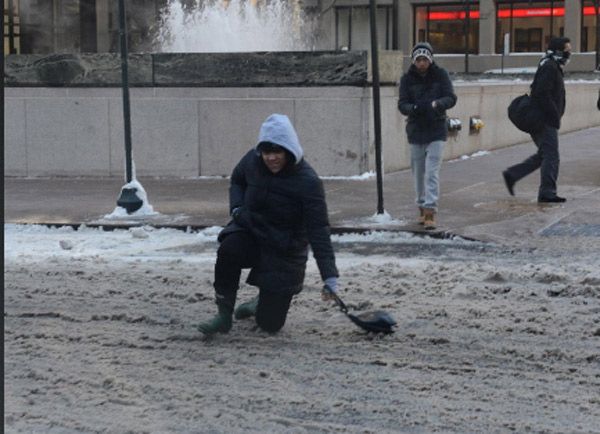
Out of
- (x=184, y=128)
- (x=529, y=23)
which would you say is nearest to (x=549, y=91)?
(x=184, y=128)

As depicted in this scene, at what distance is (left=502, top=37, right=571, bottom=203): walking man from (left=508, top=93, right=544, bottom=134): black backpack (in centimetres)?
→ 4

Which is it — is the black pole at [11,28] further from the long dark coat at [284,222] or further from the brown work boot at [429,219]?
the long dark coat at [284,222]

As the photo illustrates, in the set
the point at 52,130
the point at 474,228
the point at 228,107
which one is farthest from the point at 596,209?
the point at 52,130

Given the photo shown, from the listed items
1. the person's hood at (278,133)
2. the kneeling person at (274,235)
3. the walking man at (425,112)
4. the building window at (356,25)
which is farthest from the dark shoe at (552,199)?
the building window at (356,25)

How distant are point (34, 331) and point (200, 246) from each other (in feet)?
11.1

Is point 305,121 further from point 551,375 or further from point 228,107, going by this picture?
point 551,375

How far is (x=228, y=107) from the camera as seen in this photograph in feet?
48.5

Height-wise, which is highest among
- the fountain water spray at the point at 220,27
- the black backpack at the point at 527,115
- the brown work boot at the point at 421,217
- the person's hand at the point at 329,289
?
the fountain water spray at the point at 220,27

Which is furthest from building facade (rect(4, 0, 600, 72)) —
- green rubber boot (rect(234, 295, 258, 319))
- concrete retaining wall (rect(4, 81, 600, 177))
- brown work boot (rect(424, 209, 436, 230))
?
green rubber boot (rect(234, 295, 258, 319))

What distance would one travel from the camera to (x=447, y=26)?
58.2 m

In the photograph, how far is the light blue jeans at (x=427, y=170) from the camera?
1016 cm

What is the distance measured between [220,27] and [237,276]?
610 inches

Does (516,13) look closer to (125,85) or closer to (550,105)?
(550,105)

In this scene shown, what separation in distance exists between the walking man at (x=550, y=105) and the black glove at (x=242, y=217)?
6190 mm
